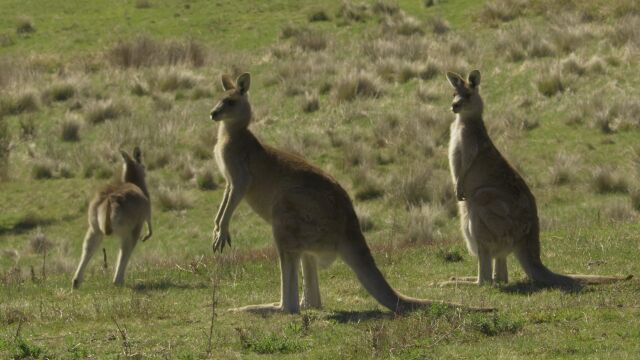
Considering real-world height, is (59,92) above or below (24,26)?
below

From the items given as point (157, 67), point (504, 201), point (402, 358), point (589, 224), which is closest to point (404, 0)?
point (157, 67)

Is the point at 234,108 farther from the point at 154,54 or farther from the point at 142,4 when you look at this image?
the point at 142,4

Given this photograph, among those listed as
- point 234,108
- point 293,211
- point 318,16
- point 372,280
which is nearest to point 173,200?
point 234,108

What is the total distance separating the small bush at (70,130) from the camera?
24.3m

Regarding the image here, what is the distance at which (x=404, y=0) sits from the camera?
A: 3822 centimetres

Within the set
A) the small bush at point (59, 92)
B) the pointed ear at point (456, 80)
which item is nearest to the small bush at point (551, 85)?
the small bush at point (59, 92)

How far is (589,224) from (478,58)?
12673mm

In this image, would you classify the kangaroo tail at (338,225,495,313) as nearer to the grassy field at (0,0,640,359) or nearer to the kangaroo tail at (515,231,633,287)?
the grassy field at (0,0,640,359)

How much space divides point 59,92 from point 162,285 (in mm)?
15869

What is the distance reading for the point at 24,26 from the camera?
36.1 meters

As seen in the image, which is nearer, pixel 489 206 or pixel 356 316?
pixel 356 316

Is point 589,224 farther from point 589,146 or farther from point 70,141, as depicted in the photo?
point 70,141

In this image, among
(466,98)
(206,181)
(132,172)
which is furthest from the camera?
(206,181)

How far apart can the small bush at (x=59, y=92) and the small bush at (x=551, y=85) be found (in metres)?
10.3
